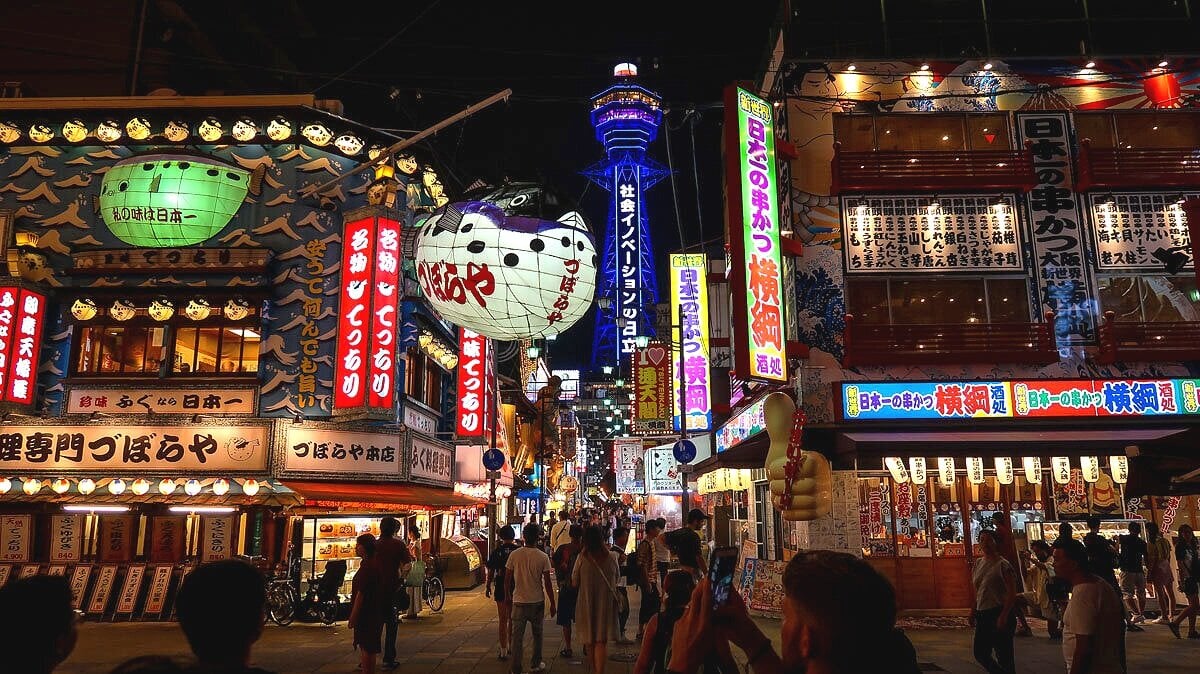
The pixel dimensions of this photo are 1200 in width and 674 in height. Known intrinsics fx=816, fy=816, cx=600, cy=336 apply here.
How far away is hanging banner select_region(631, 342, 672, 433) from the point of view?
2511 centimetres

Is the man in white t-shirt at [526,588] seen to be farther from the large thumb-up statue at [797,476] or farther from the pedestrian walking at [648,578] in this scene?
the large thumb-up statue at [797,476]

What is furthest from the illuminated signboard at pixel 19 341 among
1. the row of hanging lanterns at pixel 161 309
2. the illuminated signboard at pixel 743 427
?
the illuminated signboard at pixel 743 427

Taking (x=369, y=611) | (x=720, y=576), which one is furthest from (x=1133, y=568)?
(x=720, y=576)

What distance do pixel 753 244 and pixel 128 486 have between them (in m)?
14.1

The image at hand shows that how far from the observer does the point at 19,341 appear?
1756 centimetres

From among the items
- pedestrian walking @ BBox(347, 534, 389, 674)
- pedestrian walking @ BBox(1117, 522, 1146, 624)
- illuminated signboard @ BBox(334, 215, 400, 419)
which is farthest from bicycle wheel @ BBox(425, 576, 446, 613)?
pedestrian walking @ BBox(1117, 522, 1146, 624)

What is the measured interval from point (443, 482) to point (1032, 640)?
14.6 m

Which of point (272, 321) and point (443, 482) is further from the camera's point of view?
point (443, 482)

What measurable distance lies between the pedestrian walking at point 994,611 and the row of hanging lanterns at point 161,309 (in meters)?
15.8

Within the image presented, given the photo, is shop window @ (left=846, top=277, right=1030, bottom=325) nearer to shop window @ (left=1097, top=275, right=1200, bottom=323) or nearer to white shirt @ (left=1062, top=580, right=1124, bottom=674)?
shop window @ (left=1097, top=275, right=1200, bottom=323)

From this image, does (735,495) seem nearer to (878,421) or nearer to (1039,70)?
(878,421)

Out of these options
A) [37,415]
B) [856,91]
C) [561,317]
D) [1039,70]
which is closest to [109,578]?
[37,415]

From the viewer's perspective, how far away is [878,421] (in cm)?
1639

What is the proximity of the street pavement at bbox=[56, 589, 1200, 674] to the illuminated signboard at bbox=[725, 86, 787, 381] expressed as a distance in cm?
518
